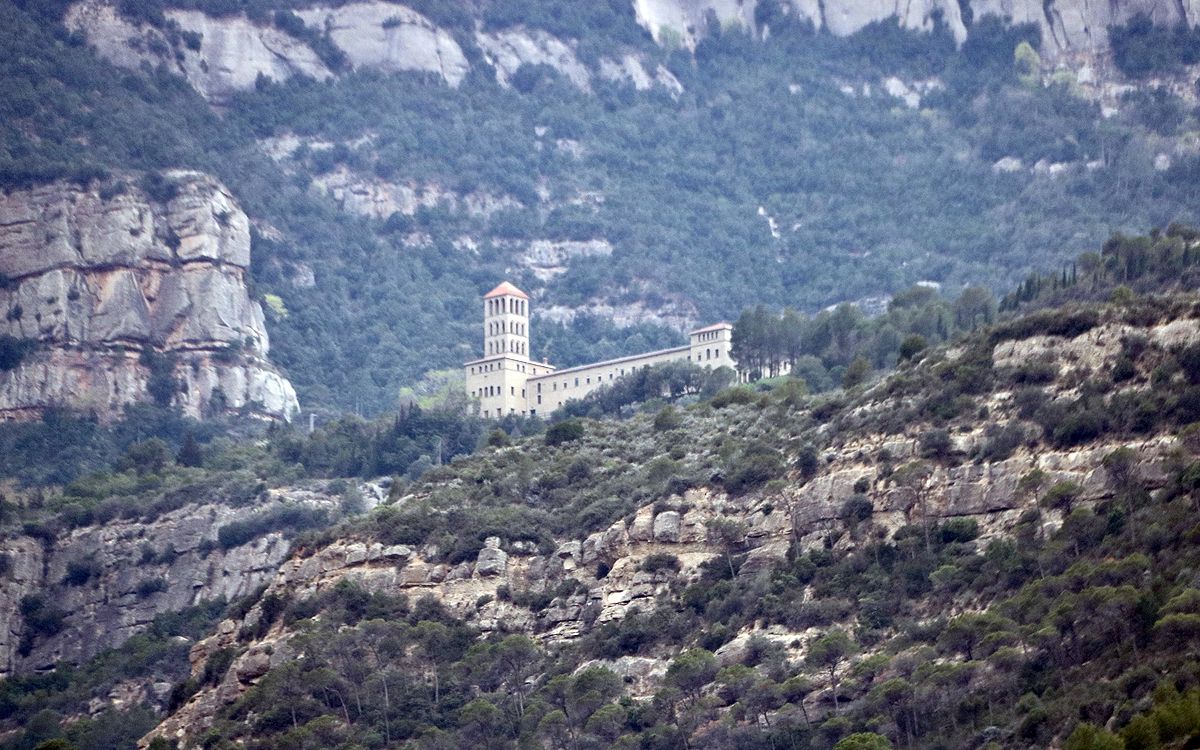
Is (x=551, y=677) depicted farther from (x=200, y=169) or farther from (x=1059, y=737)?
(x=200, y=169)

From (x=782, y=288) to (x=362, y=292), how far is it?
32403mm

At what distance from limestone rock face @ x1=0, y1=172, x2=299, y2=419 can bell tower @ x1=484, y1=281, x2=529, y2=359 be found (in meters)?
14.8

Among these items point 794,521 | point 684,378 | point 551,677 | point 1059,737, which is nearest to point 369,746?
point 551,677

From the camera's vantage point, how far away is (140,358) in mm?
152000

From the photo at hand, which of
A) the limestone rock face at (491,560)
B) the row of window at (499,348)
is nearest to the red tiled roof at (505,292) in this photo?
the row of window at (499,348)

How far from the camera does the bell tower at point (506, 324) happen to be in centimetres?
15062

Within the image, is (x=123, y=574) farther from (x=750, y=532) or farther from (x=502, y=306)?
(x=750, y=532)

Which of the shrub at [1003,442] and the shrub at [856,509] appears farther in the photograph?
the shrub at [856,509]

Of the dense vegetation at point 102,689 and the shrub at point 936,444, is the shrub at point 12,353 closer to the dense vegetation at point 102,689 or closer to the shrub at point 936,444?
the dense vegetation at point 102,689

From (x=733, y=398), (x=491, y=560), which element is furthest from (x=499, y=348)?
(x=491, y=560)

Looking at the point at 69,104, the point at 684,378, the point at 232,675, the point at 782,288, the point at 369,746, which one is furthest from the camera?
the point at 782,288

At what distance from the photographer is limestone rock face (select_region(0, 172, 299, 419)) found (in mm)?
149750

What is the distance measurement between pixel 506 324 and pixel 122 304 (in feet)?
80.4

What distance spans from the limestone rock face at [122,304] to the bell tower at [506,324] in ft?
48.7
